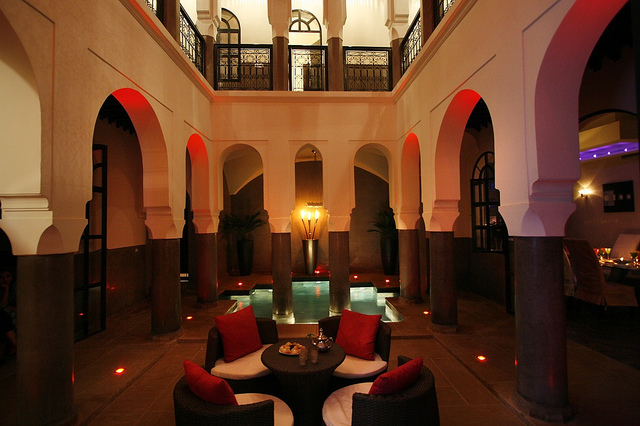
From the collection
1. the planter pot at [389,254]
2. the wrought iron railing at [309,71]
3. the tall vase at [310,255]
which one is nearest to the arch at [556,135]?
the wrought iron railing at [309,71]

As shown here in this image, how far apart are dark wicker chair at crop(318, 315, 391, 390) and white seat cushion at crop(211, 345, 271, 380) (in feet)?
2.43

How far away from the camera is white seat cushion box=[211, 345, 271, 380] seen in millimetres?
3691

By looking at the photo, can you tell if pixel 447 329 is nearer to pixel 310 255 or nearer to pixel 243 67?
pixel 243 67

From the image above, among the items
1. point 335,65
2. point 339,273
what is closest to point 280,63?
point 335,65

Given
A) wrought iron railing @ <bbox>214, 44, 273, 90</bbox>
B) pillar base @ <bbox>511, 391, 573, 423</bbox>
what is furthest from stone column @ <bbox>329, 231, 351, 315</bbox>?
pillar base @ <bbox>511, 391, 573, 423</bbox>

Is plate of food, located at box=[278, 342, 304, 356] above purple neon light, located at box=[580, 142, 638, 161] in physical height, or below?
below

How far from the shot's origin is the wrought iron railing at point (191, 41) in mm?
6957

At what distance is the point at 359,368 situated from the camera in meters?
3.73

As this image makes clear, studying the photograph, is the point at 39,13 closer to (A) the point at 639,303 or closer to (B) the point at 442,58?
(B) the point at 442,58

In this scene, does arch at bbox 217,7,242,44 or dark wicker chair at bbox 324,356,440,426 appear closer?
dark wicker chair at bbox 324,356,440,426

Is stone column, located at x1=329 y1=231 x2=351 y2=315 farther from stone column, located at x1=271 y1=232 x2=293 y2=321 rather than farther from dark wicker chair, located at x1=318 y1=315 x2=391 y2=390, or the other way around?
dark wicker chair, located at x1=318 y1=315 x2=391 y2=390

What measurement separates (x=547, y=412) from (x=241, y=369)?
3007mm

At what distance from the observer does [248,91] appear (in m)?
8.20

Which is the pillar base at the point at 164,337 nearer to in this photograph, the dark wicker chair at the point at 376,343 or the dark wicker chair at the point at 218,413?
the dark wicker chair at the point at 376,343
